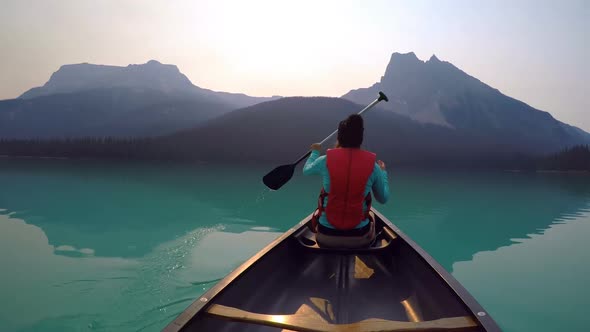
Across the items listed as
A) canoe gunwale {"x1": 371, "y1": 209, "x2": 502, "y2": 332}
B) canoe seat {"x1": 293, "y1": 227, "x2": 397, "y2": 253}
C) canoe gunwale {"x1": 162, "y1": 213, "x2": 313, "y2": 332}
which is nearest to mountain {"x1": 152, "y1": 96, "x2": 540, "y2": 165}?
canoe seat {"x1": 293, "y1": 227, "x2": 397, "y2": 253}

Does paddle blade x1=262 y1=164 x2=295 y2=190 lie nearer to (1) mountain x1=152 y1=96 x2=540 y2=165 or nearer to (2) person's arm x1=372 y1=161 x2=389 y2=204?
(2) person's arm x1=372 y1=161 x2=389 y2=204

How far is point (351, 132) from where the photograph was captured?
12.5 feet

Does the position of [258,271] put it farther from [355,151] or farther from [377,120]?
[377,120]

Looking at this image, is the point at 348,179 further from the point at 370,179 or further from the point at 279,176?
the point at 279,176

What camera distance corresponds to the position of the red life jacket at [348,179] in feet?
12.4

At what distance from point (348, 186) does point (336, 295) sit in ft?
4.04

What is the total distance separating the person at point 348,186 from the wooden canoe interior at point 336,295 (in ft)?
0.77

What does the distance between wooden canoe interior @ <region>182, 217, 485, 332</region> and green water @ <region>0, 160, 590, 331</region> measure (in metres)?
2.41

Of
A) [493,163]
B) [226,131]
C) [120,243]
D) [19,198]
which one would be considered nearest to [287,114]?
[226,131]

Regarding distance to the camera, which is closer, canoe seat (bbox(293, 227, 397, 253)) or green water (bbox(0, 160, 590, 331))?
canoe seat (bbox(293, 227, 397, 253))

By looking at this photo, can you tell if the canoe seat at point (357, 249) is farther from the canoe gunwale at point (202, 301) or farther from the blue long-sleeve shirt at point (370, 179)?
the canoe gunwale at point (202, 301)

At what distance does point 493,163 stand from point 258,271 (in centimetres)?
12386

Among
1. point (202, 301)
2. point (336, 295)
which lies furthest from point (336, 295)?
point (202, 301)

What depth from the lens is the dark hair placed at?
3820 millimetres
